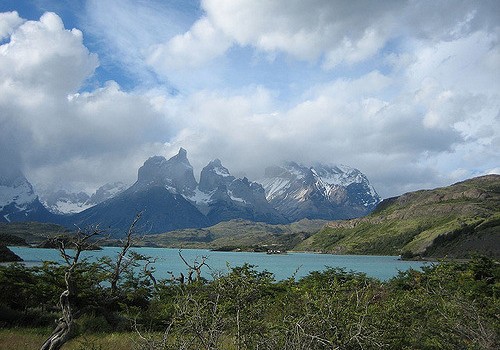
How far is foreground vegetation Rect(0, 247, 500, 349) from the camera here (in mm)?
6984

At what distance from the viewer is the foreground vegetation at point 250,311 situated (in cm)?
698

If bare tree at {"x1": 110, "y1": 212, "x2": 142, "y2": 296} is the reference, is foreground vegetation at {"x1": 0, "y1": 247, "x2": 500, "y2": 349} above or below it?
below

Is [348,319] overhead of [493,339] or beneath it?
overhead

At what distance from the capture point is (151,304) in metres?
22.1

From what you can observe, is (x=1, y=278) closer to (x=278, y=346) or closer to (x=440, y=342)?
(x=278, y=346)

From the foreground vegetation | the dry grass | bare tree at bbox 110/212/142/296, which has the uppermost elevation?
bare tree at bbox 110/212/142/296

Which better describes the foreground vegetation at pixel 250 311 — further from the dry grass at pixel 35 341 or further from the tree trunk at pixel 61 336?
the tree trunk at pixel 61 336

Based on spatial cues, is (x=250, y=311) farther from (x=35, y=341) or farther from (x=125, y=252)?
(x=125, y=252)

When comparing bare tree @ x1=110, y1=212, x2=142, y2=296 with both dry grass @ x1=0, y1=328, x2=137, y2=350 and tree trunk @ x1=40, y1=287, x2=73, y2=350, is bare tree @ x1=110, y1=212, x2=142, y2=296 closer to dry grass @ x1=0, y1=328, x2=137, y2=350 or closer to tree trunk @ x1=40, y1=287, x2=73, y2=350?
dry grass @ x1=0, y1=328, x2=137, y2=350

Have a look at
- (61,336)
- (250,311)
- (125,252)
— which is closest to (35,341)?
(125,252)

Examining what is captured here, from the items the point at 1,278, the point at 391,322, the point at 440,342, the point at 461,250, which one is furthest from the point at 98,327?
the point at 461,250

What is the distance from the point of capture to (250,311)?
1002 cm

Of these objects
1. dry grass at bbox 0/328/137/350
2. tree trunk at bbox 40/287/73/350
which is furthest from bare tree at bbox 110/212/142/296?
tree trunk at bbox 40/287/73/350

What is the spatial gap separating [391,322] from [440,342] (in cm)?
128
